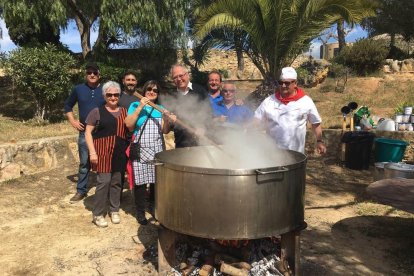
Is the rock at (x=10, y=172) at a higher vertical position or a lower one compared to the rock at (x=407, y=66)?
lower

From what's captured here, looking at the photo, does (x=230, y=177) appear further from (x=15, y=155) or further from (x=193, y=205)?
(x=15, y=155)

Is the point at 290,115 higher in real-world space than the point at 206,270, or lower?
higher

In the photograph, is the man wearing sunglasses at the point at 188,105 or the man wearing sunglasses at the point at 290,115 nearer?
the man wearing sunglasses at the point at 290,115

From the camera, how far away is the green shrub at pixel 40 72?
830 cm

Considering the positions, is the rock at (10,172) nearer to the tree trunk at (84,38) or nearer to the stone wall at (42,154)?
the stone wall at (42,154)

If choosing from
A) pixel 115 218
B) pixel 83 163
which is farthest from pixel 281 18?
pixel 115 218

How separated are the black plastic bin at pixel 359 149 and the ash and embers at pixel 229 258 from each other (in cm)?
442

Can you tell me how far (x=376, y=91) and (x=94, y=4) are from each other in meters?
9.60

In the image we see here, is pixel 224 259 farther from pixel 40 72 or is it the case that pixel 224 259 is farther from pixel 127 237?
pixel 40 72

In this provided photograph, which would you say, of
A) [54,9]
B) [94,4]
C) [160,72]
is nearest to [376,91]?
[160,72]

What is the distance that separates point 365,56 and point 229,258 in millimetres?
13816

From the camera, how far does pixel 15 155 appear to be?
20.2ft

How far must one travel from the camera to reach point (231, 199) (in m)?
2.49

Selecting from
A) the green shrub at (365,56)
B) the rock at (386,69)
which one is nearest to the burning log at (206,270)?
the green shrub at (365,56)
